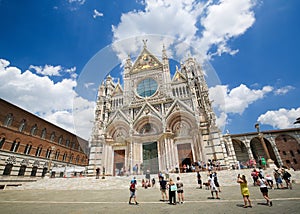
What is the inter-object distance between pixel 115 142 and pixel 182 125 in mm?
10129

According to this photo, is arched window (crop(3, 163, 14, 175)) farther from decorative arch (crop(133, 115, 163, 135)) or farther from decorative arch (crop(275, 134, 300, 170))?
decorative arch (crop(275, 134, 300, 170))

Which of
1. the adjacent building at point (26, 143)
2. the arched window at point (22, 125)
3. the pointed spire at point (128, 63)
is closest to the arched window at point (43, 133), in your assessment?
the adjacent building at point (26, 143)

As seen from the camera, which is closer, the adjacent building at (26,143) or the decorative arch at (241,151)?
the adjacent building at (26,143)

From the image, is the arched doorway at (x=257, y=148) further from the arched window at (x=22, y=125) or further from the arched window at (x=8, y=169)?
the arched window at (x=22, y=125)

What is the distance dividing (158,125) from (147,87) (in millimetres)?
7664

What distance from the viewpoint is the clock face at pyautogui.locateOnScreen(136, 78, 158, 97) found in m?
25.9

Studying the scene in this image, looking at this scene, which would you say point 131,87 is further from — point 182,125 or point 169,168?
point 169,168

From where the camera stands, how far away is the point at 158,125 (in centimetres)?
2222

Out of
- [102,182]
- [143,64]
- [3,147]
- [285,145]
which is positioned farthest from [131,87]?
[285,145]

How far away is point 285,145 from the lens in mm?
26859

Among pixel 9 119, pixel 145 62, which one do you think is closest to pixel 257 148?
pixel 145 62

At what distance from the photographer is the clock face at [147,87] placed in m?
25.9

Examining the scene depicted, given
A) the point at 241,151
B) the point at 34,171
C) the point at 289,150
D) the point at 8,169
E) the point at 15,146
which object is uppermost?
the point at 15,146

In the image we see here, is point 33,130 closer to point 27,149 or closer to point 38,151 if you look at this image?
point 27,149
